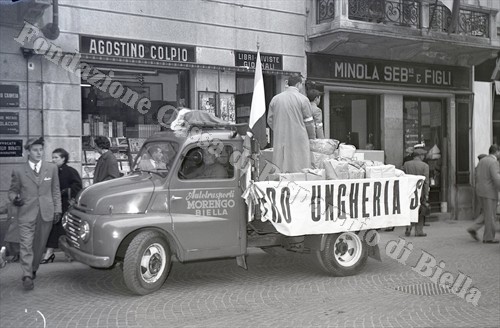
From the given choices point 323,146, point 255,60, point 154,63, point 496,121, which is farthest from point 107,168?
point 496,121

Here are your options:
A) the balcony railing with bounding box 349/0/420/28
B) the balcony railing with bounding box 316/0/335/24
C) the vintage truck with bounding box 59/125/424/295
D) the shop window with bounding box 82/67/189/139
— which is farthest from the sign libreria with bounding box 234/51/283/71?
the vintage truck with bounding box 59/125/424/295

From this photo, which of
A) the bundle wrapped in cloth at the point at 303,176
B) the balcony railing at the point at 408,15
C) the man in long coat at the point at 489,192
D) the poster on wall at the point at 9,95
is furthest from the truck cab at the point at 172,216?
the balcony railing at the point at 408,15

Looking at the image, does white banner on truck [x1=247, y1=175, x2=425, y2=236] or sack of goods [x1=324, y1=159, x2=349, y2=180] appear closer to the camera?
white banner on truck [x1=247, y1=175, x2=425, y2=236]

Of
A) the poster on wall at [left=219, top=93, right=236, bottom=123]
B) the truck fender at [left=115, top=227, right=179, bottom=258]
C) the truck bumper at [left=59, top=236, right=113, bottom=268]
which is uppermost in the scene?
the poster on wall at [left=219, top=93, right=236, bottom=123]

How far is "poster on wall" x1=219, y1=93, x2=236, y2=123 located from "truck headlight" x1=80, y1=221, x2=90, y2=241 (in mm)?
6636

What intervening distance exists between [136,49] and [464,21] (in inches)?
385

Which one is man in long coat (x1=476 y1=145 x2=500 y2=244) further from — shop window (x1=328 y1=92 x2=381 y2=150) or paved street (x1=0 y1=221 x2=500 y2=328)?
shop window (x1=328 y1=92 x2=381 y2=150)

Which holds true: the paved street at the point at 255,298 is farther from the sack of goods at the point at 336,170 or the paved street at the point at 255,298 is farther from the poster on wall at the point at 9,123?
the poster on wall at the point at 9,123

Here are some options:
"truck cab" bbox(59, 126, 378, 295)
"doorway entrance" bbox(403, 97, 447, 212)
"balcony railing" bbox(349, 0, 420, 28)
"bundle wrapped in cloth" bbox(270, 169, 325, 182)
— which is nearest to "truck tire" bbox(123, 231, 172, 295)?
"truck cab" bbox(59, 126, 378, 295)

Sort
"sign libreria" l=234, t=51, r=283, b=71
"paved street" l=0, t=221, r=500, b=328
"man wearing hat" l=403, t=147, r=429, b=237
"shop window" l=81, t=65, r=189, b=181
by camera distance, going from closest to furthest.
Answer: "paved street" l=0, t=221, r=500, b=328
"shop window" l=81, t=65, r=189, b=181
"man wearing hat" l=403, t=147, r=429, b=237
"sign libreria" l=234, t=51, r=283, b=71

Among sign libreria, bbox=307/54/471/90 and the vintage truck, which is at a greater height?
sign libreria, bbox=307/54/471/90

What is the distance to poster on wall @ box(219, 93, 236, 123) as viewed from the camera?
13945 millimetres

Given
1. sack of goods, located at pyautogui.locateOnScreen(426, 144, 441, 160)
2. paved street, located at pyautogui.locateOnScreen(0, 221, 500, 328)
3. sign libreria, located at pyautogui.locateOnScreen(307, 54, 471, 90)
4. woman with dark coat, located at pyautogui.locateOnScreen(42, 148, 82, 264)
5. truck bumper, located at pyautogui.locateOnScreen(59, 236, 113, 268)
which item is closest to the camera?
paved street, located at pyautogui.locateOnScreen(0, 221, 500, 328)

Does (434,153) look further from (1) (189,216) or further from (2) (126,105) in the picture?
(1) (189,216)
